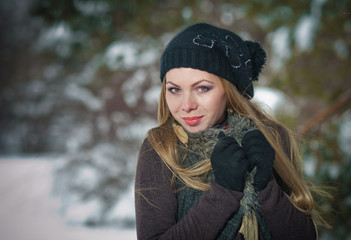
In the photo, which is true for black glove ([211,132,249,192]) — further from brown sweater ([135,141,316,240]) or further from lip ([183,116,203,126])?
lip ([183,116,203,126])

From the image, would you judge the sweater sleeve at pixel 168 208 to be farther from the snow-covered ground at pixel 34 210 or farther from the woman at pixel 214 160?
the snow-covered ground at pixel 34 210

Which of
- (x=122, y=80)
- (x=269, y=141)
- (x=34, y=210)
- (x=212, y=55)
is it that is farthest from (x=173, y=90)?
(x=34, y=210)

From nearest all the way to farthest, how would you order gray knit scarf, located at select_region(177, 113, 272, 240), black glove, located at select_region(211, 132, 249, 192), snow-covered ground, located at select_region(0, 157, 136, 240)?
black glove, located at select_region(211, 132, 249, 192), gray knit scarf, located at select_region(177, 113, 272, 240), snow-covered ground, located at select_region(0, 157, 136, 240)

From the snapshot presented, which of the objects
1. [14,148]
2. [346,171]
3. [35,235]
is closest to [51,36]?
[14,148]

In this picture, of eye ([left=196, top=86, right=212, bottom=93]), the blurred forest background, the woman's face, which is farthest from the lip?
the blurred forest background

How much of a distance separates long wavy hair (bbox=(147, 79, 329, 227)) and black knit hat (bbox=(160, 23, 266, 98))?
0.06 metres

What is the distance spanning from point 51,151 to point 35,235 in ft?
3.07

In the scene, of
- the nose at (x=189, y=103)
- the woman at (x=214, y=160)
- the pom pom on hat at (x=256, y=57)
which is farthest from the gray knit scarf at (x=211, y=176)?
the pom pom on hat at (x=256, y=57)

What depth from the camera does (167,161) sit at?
1.22 meters

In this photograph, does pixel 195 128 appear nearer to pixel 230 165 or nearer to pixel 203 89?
pixel 203 89

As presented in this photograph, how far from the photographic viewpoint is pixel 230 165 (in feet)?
3.39

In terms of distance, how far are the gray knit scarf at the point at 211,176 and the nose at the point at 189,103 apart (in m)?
0.13

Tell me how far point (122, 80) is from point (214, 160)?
2667 millimetres

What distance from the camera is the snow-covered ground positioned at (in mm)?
3139
